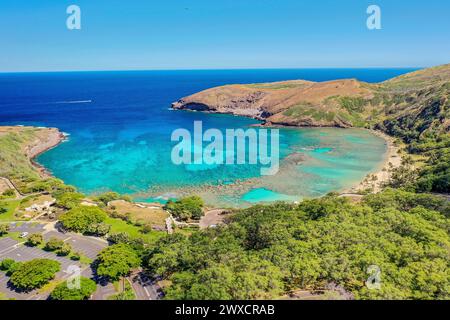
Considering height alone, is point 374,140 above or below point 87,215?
above

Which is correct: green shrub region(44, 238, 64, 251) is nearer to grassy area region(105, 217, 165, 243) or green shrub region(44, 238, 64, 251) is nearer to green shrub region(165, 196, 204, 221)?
grassy area region(105, 217, 165, 243)

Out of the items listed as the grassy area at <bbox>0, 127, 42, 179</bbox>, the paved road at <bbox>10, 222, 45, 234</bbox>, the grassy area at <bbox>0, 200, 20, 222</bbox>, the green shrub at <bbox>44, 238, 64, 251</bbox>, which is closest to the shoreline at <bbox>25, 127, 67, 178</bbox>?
the grassy area at <bbox>0, 127, 42, 179</bbox>

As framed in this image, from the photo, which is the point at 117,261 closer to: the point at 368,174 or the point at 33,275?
the point at 33,275

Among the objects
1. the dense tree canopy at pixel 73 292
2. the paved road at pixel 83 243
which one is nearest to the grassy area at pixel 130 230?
the paved road at pixel 83 243

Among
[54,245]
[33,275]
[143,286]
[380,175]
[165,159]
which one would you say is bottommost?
[143,286]

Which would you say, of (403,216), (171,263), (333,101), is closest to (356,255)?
(403,216)

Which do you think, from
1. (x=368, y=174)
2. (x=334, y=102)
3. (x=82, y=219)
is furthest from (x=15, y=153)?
(x=334, y=102)

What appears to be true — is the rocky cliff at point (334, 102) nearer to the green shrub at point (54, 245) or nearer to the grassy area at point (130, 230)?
the grassy area at point (130, 230)
